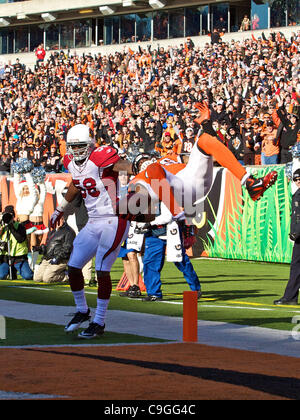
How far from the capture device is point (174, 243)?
12852 mm

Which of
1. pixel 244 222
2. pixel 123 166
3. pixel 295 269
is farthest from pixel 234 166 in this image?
pixel 244 222

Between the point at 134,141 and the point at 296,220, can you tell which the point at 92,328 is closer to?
the point at 296,220

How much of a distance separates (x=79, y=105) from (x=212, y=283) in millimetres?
21283

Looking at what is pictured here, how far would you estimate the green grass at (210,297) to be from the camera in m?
10.2

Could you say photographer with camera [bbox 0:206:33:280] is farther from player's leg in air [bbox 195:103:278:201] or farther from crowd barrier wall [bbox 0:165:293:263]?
player's leg in air [bbox 195:103:278:201]

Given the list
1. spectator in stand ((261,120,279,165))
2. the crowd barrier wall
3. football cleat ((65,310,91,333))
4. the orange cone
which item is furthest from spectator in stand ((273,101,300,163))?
the orange cone

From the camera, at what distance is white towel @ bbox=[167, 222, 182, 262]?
12695 mm

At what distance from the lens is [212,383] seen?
6496 mm

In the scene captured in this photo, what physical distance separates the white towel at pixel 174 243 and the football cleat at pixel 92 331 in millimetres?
3281

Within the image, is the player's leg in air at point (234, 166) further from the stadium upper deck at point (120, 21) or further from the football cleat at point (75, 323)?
the stadium upper deck at point (120, 21)

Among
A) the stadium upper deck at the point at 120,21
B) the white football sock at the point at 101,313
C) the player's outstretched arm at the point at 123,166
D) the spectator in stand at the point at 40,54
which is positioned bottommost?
the white football sock at the point at 101,313

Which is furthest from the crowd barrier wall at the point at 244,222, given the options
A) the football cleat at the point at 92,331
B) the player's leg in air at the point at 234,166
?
the player's leg in air at the point at 234,166

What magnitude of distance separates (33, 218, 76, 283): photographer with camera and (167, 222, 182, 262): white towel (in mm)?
2362

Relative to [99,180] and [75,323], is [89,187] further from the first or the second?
[75,323]
